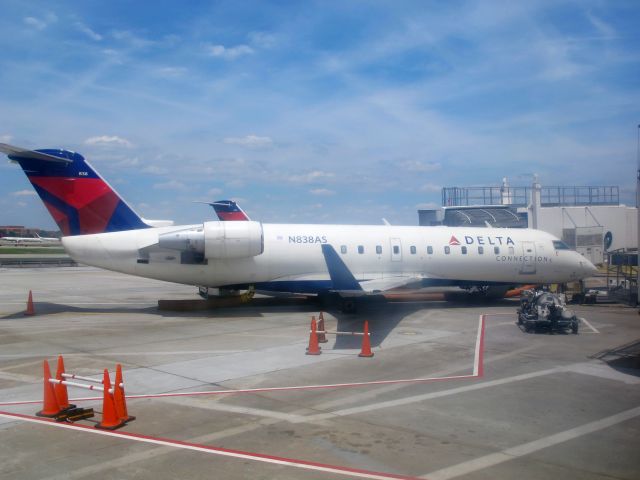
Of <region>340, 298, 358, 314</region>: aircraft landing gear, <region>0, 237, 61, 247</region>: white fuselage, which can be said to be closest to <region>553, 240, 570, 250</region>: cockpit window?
<region>340, 298, 358, 314</region>: aircraft landing gear

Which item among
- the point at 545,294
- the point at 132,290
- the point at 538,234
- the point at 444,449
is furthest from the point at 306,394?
the point at 132,290

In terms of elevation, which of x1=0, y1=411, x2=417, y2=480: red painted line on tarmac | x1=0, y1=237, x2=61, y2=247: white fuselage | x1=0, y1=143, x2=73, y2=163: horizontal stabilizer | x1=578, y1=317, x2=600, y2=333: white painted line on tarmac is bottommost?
x1=0, y1=411, x2=417, y2=480: red painted line on tarmac

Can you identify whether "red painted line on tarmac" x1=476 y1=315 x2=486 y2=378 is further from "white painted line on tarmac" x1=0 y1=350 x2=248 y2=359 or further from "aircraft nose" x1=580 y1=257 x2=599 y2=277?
"aircraft nose" x1=580 y1=257 x2=599 y2=277

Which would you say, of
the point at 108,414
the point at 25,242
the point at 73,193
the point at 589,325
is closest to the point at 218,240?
the point at 73,193

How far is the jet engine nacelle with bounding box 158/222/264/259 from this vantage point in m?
20.0

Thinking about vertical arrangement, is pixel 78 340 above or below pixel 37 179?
below

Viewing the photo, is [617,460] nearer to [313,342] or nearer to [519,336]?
[313,342]

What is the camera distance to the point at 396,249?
22672 mm

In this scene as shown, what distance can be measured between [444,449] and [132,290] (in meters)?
27.2

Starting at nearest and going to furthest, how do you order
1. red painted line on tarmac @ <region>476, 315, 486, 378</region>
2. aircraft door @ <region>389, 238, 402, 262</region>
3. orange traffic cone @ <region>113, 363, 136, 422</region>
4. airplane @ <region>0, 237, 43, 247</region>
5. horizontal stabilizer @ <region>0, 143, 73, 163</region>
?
orange traffic cone @ <region>113, 363, 136, 422</region>, red painted line on tarmac @ <region>476, 315, 486, 378</region>, horizontal stabilizer @ <region>0, 143, 73, 163</region>, aircraft door @ <region>389, 238, 402, 262</region>, airplane @ <region>0, 237, 43, 247</region>

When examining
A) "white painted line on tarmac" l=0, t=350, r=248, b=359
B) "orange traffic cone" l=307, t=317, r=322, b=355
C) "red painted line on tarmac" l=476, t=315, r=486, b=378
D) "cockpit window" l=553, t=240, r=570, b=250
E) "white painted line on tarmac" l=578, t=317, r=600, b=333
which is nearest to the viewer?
"red painted line on tarmac" l=476, t=315, r=486, b=378

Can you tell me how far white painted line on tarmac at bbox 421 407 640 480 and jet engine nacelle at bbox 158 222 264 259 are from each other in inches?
540

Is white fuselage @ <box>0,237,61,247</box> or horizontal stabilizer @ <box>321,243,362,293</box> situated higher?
white fuselage @ <box>0,237,61,247</box>

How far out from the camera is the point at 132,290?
105 feet
